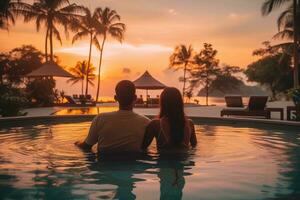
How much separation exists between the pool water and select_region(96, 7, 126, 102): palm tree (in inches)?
1420

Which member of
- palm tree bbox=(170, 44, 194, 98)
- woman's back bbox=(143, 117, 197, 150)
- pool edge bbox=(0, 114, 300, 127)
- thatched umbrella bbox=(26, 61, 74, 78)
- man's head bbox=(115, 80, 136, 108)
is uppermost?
palm tree bbox=(170, 44, 194, 98)

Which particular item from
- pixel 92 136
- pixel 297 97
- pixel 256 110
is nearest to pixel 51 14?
pixel 256 110

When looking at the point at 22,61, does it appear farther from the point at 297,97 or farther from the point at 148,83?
the point at 297,97

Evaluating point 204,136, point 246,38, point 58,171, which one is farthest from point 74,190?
point 246,38

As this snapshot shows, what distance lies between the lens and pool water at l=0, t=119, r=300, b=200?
15.1ft

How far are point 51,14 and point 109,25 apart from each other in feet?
32.4

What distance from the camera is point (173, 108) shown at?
5.23 m

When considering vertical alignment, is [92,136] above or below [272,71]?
below

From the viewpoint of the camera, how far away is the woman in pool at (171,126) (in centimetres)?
519

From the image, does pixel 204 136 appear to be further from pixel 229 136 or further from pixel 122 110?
pixel 122 110

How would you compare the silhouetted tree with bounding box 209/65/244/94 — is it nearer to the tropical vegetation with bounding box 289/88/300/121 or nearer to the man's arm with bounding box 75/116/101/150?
the tropical vegetation with bounding box 289/88/300/121

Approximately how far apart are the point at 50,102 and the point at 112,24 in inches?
726

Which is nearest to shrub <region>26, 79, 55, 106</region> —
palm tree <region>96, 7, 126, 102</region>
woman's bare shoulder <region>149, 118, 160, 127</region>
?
palm tree <region>96, 7, 126, 102</region>

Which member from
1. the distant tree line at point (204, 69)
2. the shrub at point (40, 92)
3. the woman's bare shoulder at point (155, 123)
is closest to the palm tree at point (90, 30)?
the distant tree line at point (204, 69)
